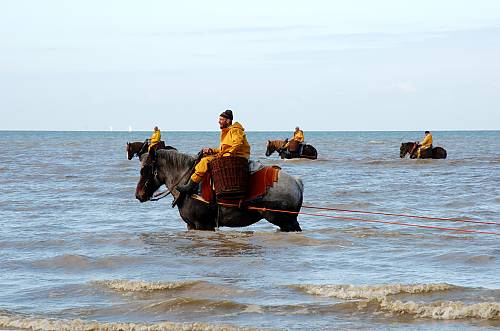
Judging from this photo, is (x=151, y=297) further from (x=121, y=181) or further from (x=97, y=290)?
(x=121, y=181)

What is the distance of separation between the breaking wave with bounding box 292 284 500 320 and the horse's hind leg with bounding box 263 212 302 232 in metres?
3.23

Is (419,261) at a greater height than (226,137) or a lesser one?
lesser

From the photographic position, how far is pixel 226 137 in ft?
40.7

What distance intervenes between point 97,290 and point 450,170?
84.3ft

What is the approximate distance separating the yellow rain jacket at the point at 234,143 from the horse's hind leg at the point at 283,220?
854 millimetres

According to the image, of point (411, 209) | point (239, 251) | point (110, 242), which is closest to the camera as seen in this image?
point (239, 251)

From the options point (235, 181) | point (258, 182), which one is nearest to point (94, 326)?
point (235, 181)

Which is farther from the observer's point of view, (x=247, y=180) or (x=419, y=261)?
(x=247, y=180)

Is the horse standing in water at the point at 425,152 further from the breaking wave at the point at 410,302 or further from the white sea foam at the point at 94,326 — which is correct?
the white sea foam at the point at 94,326

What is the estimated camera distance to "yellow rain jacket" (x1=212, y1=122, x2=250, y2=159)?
486 inches

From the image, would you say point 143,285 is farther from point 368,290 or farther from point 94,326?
point 368,290

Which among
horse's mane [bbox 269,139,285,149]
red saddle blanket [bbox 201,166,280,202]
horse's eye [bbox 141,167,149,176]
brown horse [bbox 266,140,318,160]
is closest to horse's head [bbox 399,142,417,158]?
brown horse [bbox 266,140,318,160]

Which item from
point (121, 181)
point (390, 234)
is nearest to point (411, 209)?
point (390, 234)

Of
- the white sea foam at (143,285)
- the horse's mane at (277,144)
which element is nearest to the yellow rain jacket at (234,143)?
the white sea foam at (143,285)
